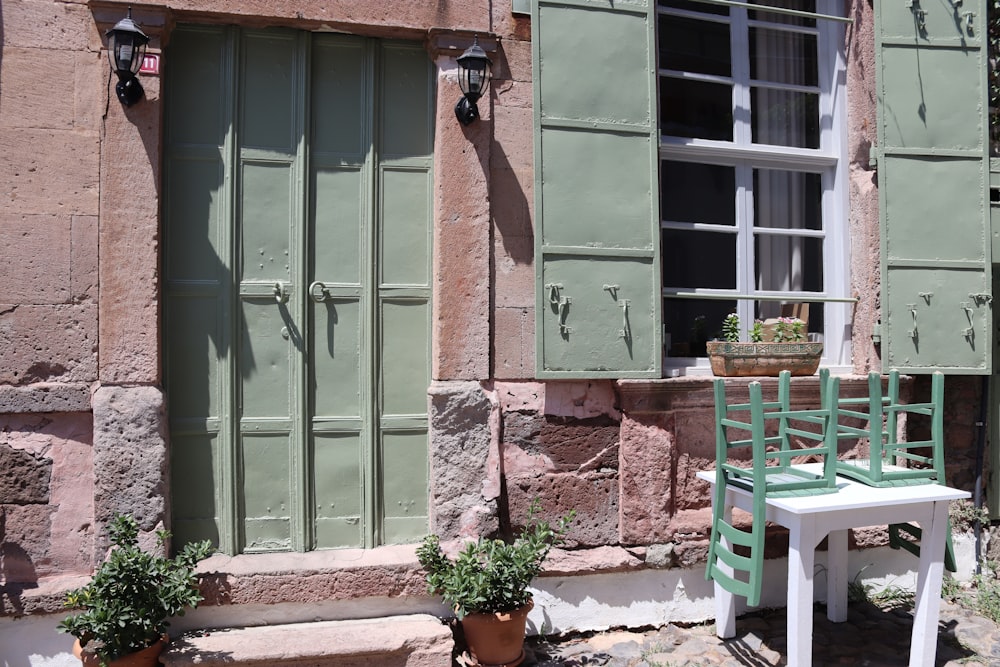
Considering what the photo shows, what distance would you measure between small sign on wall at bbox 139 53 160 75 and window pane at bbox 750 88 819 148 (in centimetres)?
305

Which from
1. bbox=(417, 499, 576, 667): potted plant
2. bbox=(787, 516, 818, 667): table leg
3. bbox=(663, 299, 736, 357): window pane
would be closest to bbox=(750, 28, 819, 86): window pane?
bbox=(663, 299, 736, 357): window pane

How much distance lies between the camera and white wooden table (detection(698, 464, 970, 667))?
115 inches

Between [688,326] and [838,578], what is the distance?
146 cm

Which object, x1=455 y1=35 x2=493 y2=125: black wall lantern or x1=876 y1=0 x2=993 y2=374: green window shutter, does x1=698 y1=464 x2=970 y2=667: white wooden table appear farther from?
x1=455 y1=35 x2=493 y2=125: black wall lantern

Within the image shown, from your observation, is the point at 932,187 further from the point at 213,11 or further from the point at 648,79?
the point at 213,11

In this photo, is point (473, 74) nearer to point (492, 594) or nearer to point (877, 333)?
point (492, 594)

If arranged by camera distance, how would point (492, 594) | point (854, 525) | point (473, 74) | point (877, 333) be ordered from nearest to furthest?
point (854, 525), point (492, 594), point (473, 74), point (877, 333)

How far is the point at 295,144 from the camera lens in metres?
3.52

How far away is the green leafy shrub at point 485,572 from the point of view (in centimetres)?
316

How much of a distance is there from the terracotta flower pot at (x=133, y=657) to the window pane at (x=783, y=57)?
409cm

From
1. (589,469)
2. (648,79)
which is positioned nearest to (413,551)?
(589,469)

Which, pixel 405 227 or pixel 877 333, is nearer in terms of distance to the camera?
pixel 405 227

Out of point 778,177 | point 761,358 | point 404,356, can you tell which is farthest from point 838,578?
point 404,356

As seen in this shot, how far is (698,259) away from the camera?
4039 mm
